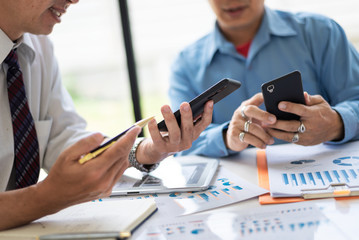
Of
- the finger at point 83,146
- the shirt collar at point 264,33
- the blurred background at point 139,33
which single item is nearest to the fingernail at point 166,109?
the finger at point 83,146

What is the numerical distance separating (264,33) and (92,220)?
1151 millimetres

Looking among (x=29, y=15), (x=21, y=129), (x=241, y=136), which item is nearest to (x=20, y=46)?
(x=29, y=15)

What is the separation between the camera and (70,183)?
0.83m

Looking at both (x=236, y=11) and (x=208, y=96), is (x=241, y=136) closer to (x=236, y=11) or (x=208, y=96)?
(x=208, y=96)

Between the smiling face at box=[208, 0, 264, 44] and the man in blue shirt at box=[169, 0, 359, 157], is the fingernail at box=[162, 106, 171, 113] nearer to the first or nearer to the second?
the man in blue shirt at box=[169, 0, 359, 157]

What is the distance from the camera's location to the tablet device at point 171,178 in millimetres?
1090

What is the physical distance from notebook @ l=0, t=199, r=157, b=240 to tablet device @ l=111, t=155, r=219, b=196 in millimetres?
128

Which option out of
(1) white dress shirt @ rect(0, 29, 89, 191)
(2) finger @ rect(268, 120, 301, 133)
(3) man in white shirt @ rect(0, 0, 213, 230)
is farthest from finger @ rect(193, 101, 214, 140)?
(1) white dress shirt @ rect(0, 29, 89, 191)

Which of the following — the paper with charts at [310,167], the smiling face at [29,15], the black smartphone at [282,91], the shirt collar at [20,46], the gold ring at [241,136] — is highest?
the smiling face at [29,15]

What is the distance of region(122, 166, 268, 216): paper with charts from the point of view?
0.95m

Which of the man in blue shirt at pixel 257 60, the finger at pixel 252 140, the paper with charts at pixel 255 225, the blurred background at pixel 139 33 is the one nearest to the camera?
the paper with charts at pixel 255 225

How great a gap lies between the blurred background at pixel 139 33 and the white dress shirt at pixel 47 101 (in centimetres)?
125

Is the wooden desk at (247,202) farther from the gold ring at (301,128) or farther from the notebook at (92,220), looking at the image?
the gold ring at (301,128)

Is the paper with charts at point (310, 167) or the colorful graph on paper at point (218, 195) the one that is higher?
the colorful graph on paper at point (218, 195)
